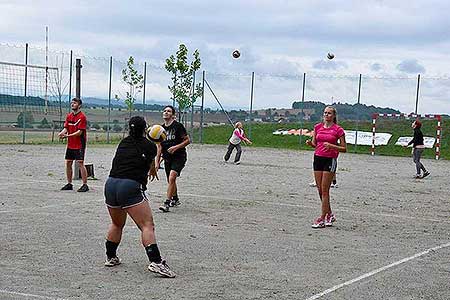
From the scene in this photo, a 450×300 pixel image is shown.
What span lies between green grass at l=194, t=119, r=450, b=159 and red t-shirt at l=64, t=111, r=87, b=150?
25.8 m

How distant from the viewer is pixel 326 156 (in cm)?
1292

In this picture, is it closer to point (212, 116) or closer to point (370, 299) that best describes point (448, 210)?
point (370, 299)

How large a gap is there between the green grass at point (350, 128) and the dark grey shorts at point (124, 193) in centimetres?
3291

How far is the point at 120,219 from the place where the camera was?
30.0 feet

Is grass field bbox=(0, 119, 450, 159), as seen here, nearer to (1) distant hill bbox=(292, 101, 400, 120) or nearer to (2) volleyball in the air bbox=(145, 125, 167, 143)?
(1) distant hill bbox=(292, 101, 400, 120)

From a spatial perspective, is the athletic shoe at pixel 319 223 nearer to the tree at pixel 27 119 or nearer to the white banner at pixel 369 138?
the tree at pixel 27 119

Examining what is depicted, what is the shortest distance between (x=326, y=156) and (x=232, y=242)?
257 centimetres

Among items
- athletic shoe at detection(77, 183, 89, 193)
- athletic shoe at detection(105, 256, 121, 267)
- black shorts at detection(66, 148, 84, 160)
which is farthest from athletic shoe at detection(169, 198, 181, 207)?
athletic shoe at detection(105, 256, 121, 267)

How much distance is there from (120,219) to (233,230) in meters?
3.41

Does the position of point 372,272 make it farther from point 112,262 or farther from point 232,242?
point 112,262

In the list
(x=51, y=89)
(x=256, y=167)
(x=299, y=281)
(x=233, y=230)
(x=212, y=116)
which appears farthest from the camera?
(x=212, y=116)

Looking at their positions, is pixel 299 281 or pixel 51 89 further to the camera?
pixel 51 89

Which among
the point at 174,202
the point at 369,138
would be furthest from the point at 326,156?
the point at 369,138

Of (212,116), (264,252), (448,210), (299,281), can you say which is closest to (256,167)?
(448,210)
